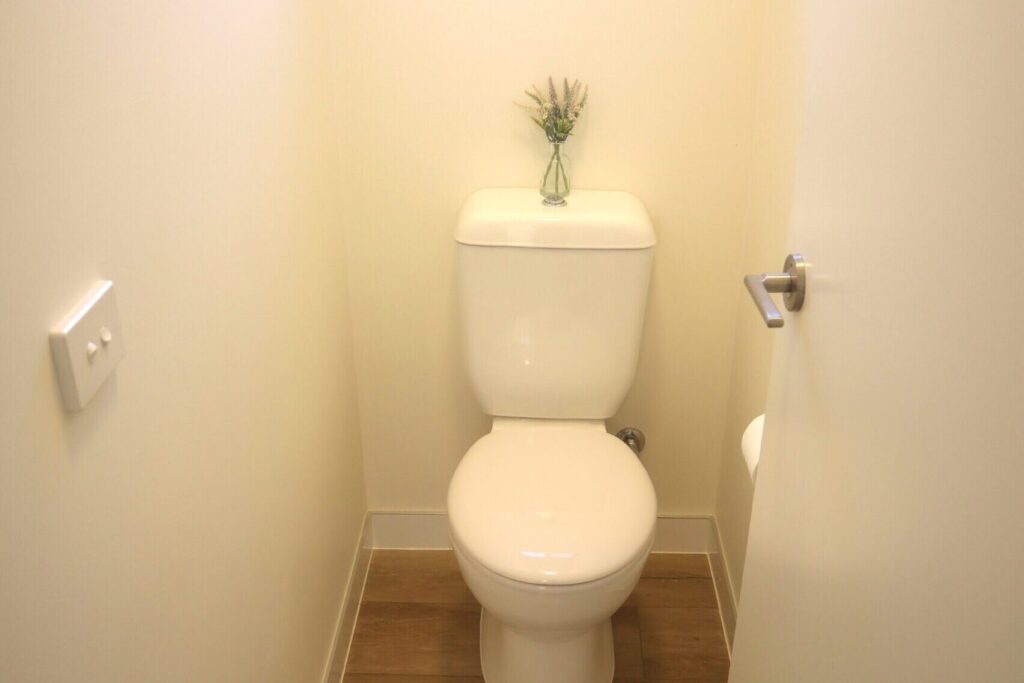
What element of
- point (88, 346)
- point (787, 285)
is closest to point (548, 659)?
point (787, 285)

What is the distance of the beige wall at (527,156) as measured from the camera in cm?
175

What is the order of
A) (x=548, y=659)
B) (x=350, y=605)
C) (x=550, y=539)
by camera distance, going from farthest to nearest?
(x=350, y=605) < (x=548, y=659) < (x=550, y=539)

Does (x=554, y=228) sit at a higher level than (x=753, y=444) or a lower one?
higher

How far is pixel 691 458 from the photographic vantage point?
7.04ft

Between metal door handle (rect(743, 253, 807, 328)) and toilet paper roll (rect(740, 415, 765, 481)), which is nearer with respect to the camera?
metal door handle (rect(743, 253, 807, 328))

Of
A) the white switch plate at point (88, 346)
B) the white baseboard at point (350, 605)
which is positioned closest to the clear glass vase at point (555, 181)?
the white baseboard at point (350, 605)

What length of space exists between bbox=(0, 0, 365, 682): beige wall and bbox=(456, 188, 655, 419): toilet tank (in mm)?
319

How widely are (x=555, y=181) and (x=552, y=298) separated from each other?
225 mm

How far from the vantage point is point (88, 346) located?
80cm

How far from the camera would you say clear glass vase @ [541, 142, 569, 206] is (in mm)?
1787

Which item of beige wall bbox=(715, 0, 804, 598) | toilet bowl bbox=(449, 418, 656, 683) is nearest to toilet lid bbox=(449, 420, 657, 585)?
toilet bowl bbox=(449, 418, 656, 683)

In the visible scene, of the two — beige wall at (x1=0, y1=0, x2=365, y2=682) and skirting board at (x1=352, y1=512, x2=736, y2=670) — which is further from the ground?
beige wall at (x1=0, y1=0, x2=365, y2=682)

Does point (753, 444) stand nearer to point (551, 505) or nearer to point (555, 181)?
point (551, 505)

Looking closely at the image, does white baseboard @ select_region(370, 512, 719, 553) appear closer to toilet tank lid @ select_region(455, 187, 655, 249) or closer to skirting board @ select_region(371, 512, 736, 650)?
skirting board @ select_region(371, 512, 736, 650)
